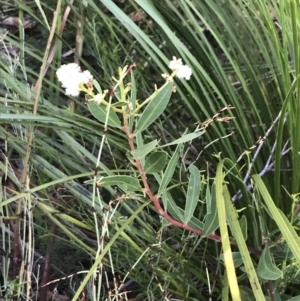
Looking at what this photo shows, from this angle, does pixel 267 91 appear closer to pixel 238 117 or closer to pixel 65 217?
pixel 238 117

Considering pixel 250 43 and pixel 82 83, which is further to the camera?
pixel 250 43

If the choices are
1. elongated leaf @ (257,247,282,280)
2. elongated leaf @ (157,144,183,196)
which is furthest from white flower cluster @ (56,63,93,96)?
elongated leaf @ (257,247,282,280)

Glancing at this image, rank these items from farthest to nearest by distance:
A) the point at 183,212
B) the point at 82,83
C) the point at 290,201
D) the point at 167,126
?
the point at 167,126, the point at 290,201, the point at 183,212, the point at 82,83

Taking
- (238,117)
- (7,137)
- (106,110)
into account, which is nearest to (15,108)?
(7,137)

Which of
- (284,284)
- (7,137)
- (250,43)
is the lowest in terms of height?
(284,284)

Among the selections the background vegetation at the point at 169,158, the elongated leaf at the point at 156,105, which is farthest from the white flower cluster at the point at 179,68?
the background vegetation at the point at 169,158
